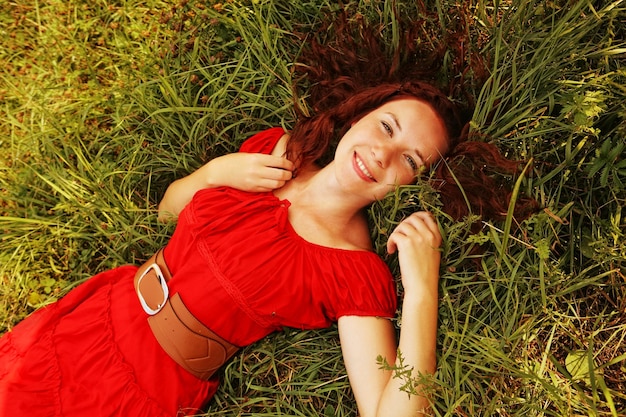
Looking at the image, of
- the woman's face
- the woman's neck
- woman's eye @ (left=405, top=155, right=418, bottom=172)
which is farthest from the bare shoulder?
woman's eye @ (left=405, top=155, right=418, bottom=172)

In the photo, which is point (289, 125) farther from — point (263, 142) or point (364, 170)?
point (364, 170)

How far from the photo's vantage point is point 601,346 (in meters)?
2.27

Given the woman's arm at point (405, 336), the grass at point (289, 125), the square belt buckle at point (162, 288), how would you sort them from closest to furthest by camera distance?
the woman's arm at point (405, 336), the grass at point (289, 125), the square belt buckle at point (162, 288)

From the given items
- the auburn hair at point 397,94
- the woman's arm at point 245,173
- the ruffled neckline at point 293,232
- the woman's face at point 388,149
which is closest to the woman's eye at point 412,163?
the woman's face at point 388,149

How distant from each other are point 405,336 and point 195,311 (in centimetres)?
92

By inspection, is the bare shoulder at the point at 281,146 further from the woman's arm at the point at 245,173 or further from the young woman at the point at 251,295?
the young woman at the point at 251,295

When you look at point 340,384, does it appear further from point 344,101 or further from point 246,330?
point 344,101

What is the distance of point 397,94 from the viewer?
2.57m

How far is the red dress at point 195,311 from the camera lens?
2.27 meters

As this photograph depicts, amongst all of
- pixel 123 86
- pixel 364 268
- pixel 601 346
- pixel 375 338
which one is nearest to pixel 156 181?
pixel 123 86

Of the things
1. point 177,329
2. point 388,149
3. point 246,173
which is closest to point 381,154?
point 388,149

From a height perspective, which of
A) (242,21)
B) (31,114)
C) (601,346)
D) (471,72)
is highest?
(242,21)

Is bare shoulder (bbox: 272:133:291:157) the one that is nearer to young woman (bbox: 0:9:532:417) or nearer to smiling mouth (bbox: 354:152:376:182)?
young woman (bbox: 0:9:532:417)

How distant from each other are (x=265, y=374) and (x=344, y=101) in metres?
1.44
